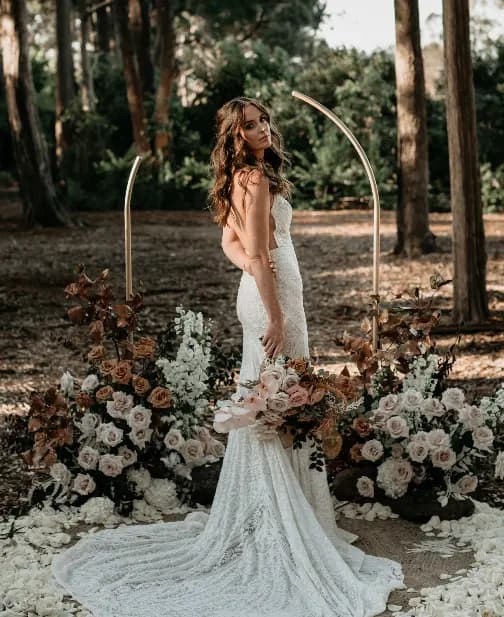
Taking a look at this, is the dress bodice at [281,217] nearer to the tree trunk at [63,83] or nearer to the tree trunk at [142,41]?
the tree trunk at [63,83]

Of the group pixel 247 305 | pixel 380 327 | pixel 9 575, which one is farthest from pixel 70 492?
pixel 380 327

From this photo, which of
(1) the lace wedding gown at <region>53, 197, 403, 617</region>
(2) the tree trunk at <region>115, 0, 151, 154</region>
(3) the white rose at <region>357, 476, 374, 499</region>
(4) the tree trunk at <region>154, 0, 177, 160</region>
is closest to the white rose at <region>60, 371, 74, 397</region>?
(1) the lace wedding gown at <region>53, 197, 403, 617</region>

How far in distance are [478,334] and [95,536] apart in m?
4.54

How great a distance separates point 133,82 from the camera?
1831cm

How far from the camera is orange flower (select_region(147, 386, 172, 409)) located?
16.2ft

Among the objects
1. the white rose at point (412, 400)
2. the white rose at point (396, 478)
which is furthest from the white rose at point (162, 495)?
the white rose at point (412, 400)

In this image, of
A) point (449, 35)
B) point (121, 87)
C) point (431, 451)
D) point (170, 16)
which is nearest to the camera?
point (431, 451)

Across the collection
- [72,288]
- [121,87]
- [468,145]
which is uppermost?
[121,87]

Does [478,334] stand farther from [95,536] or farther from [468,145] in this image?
[95,536]

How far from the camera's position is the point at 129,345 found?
201 inches

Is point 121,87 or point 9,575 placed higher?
point 121,87

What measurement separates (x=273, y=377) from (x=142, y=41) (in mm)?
18328

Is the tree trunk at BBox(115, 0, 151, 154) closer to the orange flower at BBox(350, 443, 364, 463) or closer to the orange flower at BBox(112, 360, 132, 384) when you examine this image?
the orange flower at BBox(112, 360, 132, 384)

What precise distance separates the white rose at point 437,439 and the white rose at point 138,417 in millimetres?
1402
